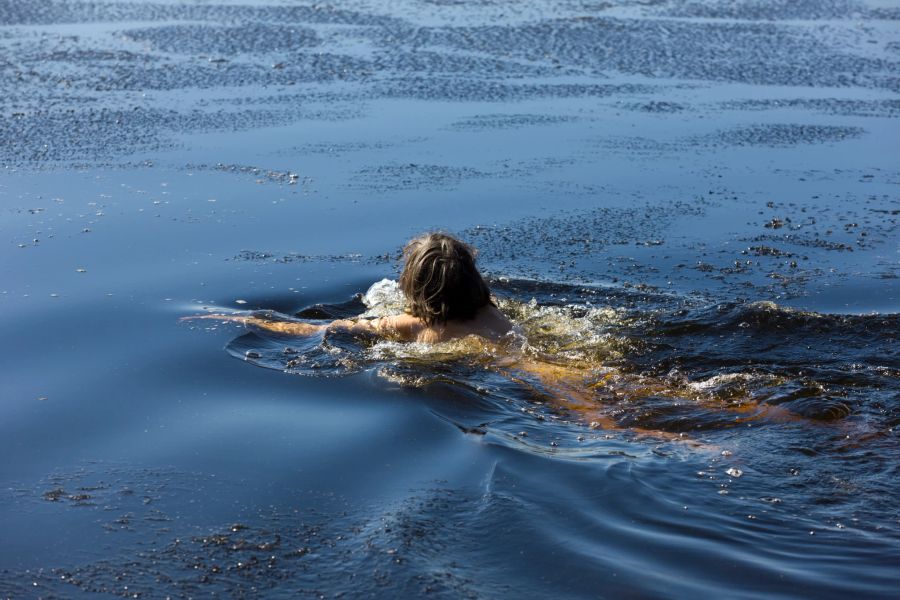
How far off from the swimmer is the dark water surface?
0.46 feet

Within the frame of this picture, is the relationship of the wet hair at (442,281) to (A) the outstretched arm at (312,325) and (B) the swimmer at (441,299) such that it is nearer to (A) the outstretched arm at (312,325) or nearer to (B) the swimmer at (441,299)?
(B) the swimmer at (441,299)

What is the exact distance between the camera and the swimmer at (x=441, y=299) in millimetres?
6285

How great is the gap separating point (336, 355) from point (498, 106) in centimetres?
585

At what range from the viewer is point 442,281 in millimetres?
6254

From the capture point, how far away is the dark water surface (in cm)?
433

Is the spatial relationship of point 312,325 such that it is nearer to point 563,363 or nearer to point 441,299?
point 441,299

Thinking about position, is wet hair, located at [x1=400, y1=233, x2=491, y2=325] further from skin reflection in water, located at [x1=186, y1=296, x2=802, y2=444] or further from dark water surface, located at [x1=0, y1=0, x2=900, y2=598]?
dark water surface, located at [x1=0, y1=0, x2=900, y2=598]

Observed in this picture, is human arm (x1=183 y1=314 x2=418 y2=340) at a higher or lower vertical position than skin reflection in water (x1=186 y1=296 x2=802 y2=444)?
higher

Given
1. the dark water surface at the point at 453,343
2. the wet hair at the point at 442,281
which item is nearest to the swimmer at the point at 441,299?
the wet hair at the point at 442,281

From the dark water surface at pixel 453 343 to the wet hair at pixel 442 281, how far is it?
0.25m

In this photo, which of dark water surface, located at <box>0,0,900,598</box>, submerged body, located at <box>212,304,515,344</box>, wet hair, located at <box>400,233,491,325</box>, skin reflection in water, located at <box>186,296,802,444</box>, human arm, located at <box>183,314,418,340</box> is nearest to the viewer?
dark water surface, located at <box>0,0,900,598</box>

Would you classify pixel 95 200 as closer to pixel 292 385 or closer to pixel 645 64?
pixel 292 385

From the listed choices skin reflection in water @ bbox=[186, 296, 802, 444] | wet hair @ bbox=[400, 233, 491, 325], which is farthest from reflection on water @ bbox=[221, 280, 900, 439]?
wet hair @ bbox=[400, 233, 491, 325]

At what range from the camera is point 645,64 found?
43.6 feet
